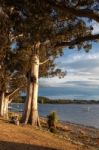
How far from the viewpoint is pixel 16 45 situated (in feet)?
112

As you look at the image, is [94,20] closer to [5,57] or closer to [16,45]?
[16,45]

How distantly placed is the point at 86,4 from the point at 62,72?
25.4m

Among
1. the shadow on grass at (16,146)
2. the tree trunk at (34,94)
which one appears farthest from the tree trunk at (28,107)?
the shadow on grass at (16,146)

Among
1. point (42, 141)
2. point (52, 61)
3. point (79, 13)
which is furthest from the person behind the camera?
point (52, 61)

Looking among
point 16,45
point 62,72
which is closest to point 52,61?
point 62,72

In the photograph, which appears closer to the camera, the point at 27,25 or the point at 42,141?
the point at 27,25

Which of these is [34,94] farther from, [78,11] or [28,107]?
[78,11]

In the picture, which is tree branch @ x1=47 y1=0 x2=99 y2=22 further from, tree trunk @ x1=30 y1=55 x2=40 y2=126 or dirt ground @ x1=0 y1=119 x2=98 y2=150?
tree trunk @ x1=30 y1=55 x2=40 y2=126

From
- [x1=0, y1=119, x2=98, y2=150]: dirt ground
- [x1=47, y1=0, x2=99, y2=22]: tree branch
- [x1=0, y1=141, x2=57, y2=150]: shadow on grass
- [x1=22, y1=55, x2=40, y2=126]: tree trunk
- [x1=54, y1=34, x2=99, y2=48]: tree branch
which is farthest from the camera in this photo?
[x1=22, y1=55, x2=40, y2=126]: tree trunk

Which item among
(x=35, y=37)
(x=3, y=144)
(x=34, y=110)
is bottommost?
(x=3, y=144)

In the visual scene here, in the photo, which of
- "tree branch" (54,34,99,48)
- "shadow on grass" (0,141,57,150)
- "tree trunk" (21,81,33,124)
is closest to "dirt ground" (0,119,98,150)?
"shadow on grass" (0,141,57,150)

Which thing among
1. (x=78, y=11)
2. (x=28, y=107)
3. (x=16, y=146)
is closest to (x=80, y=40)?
(x=78, y=11)

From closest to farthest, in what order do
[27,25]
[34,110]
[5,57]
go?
[27,25], [34,110], [5,57]

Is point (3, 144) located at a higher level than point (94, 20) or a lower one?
lower
